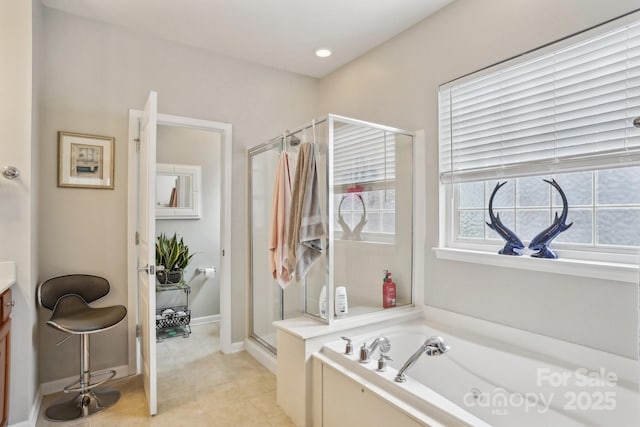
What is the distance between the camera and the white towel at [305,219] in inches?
86.1

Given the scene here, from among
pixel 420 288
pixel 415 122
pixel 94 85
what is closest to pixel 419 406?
pixel 420 288

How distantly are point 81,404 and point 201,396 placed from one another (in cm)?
74

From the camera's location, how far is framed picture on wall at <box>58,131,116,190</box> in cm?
252

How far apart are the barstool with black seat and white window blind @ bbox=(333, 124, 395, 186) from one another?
1.79m

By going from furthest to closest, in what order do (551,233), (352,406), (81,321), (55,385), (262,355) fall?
1. (262,355)
2. (55,385)
3. (81,321)
4. (551,233)
5. (352,406)

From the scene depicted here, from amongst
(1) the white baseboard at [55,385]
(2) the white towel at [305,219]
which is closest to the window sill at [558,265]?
(2) the white towel at [305,219]

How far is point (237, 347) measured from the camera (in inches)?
128

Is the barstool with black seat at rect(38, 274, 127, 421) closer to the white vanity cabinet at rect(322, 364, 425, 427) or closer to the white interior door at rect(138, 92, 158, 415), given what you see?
the white interior door at rect(138, 92, 158, 415)

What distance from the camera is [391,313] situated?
2.46 meters

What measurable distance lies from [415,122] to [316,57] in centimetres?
122

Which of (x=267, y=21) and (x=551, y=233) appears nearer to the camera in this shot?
(x=551, y=233)

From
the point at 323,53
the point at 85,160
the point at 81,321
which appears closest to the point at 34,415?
the point at 81,321

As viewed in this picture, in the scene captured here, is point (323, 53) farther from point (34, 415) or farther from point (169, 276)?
point (34, 415)

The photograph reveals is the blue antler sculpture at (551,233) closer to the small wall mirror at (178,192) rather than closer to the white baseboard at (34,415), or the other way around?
the white baseboard at (34,415)
